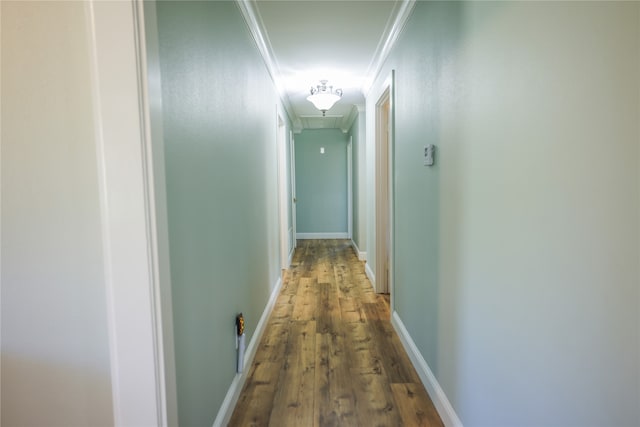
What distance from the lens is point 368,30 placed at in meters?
2.40

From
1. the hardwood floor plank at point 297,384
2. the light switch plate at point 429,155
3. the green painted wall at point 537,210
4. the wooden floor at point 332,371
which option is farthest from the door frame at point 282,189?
the green painted wall at point 537,210

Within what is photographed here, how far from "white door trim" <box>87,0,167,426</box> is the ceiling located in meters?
1.30

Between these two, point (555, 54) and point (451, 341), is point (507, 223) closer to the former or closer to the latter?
point (555, 54)

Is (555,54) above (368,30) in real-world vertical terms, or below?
below

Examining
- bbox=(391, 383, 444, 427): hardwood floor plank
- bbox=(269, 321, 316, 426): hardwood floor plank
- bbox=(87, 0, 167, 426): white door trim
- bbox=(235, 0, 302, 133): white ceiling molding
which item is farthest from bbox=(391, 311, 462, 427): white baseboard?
bbox=(235, 0, 302, 133): white ceiling molding

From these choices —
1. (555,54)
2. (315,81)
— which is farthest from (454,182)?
(315,81)

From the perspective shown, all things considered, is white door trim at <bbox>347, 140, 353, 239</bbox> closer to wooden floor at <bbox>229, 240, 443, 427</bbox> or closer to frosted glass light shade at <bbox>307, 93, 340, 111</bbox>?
frosted glass light shade at <bbox>307, 93, 340, 111</bbox>

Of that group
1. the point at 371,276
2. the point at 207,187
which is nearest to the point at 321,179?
the point at 371,276

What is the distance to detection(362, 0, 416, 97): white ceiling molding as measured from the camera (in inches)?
79.9

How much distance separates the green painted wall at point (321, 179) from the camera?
6.62 m

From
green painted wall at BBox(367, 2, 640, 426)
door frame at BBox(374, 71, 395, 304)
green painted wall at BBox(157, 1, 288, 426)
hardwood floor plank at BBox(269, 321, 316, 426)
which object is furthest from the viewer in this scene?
door frame at BBox(374, 71, 395, 304)

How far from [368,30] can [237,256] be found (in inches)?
72.6

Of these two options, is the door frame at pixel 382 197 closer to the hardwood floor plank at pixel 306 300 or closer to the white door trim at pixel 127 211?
the hardwood floor plank at pixel 306 300

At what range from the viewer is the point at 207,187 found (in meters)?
1.32
